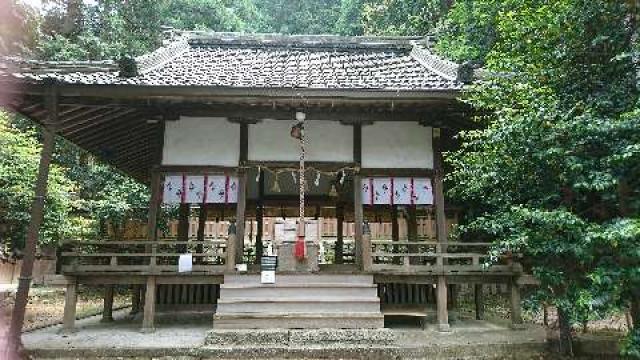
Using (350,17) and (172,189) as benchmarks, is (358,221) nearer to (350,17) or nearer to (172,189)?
(172,189)

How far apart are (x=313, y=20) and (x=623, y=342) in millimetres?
38022

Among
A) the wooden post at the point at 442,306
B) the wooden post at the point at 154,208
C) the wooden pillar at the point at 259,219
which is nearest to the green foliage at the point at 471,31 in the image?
the wooden pillar at the point at 259,219

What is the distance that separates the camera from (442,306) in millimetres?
10094

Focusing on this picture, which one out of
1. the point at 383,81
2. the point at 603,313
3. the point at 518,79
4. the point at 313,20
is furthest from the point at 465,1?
the point at 313,20

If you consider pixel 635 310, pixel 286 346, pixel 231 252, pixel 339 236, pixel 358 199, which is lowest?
pixel 286 346

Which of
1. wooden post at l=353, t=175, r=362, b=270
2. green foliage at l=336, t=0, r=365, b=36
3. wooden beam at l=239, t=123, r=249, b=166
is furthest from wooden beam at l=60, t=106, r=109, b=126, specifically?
green foliage at l=336, t=0, r=365, b=36

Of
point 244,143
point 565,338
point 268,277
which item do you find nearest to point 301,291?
point 268,277

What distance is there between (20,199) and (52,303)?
23.9ft

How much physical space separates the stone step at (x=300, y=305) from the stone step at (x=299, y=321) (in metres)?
0.21

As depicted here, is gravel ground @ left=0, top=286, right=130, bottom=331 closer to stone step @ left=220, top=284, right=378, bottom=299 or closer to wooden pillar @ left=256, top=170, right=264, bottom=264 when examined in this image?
wooden pillar @ left=256, top=170, right=264, bottom=264

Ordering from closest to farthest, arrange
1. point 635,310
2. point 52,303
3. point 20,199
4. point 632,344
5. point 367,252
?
point 632,344 < point 635,310 < point 367,252 < point 20,199 < point 52,303

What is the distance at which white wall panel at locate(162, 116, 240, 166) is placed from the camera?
37.0ft

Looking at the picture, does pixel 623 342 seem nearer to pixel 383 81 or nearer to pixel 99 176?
pixel 383 81

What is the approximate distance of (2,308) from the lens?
15.3 meters
